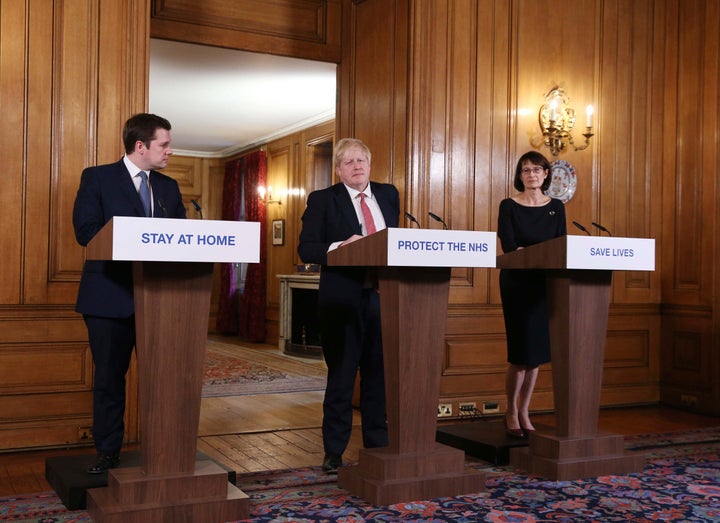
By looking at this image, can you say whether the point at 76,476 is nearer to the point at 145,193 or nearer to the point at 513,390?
the point at 145,193

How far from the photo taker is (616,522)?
2896 millimetres

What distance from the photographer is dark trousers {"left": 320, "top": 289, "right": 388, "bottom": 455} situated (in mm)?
3555

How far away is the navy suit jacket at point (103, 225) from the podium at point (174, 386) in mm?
252

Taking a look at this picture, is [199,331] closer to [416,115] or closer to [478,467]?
[478,467]

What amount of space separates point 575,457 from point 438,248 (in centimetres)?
127

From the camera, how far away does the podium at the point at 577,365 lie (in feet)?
11.6

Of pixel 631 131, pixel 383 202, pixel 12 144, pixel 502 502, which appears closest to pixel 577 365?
pixel 502 502

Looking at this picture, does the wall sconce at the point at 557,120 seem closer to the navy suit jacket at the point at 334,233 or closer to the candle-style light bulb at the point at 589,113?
the candle-style light bulb at the point at 589,113

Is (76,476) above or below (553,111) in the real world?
below

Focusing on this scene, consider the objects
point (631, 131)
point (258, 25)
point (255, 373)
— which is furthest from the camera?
point (255, 373)

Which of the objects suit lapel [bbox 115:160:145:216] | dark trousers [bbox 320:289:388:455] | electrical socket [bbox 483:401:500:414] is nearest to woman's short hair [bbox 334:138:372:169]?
dark trousers [bbox 320:289:388:455]

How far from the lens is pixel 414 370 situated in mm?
3174

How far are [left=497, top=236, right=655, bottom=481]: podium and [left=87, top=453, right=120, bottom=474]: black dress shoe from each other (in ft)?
5.93

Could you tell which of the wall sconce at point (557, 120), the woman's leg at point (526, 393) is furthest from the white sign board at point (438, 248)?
the wall sconce at point (557, 120)
